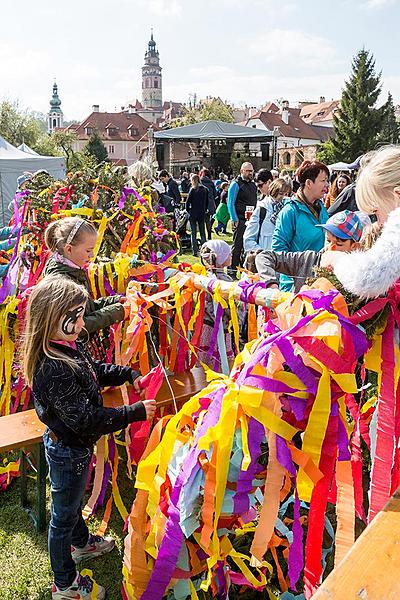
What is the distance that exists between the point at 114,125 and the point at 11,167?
62.6 metres

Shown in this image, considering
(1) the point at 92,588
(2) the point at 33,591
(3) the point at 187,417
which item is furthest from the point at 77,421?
(2) the point at 33,591

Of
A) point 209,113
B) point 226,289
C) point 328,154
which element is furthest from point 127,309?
point 209,113

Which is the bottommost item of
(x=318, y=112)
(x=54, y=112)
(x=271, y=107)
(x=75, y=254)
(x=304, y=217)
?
(x=75, y=254)

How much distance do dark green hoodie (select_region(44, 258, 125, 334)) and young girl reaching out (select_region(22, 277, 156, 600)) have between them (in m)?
0.36

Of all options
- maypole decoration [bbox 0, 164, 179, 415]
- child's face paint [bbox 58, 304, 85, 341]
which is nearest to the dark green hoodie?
maypole decoration [bbox 0, 164, 179, 415]

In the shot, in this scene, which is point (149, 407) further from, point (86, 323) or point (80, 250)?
point (80, 250)

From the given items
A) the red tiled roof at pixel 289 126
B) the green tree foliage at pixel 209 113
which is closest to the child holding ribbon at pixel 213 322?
the green tree foliage at pixel 209 113

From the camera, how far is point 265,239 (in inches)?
213

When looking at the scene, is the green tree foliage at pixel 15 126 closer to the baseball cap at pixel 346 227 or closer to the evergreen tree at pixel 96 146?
the evergreen tree at pixel 96 146

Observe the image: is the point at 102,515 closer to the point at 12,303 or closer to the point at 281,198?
the point at 12,303

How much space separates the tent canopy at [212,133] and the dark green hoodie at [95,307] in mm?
18697

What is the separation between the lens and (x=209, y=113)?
53.0m

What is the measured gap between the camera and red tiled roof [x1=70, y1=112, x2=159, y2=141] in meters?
70.4

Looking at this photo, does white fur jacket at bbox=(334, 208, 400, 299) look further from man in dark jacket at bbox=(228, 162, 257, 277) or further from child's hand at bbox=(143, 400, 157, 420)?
man in dark jacket at bbox=(228, 162, 257, 277)
